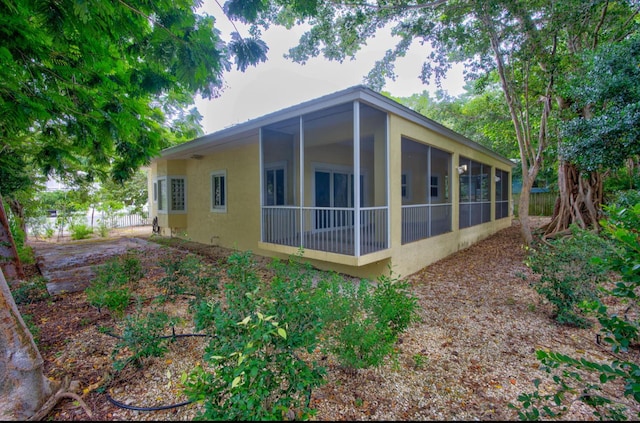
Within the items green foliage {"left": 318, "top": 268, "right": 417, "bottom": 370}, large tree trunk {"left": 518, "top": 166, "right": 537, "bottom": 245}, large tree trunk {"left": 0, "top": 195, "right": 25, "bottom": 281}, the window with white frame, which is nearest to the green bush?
large tree trunk {"left": 0, "top": 195, "right": 25, "bottom": 281}

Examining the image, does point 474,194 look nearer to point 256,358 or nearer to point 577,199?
point 577,199

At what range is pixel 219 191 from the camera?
955cm

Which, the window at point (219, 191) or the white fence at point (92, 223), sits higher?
the window at point (219, 191)

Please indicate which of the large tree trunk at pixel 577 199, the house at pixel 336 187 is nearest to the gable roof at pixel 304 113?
the house at pixel 336 187

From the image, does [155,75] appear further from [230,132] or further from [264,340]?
[264,340]

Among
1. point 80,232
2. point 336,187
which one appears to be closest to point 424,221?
point 336,187

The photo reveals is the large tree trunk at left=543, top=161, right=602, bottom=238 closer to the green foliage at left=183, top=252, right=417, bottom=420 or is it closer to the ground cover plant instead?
the ground cover plant

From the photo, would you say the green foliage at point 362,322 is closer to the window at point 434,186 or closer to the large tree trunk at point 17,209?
the window at point 434,186

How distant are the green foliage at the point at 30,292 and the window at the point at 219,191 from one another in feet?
15.6

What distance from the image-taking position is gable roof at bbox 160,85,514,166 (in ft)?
16.3

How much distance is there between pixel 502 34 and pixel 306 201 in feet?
22.5

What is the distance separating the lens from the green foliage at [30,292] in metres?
4.44

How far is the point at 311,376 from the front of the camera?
1871 millimetres

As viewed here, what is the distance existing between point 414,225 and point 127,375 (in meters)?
5.94
